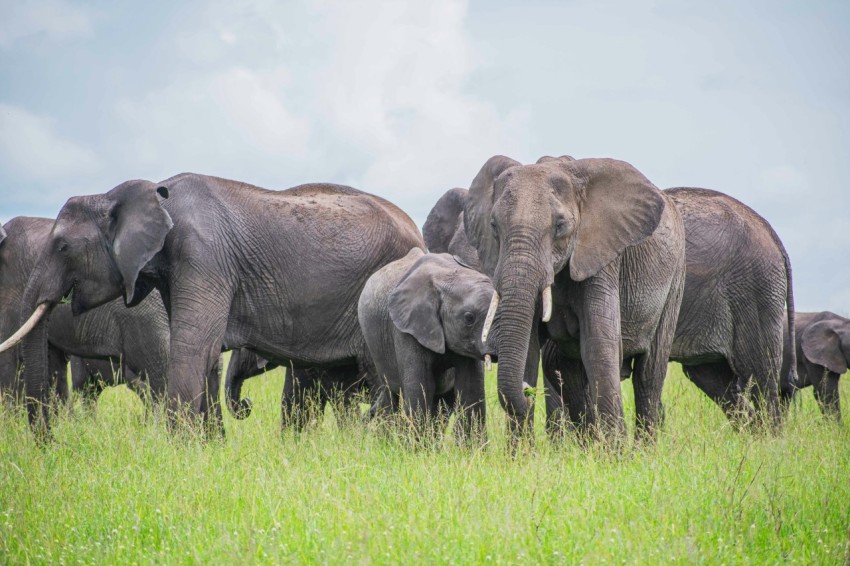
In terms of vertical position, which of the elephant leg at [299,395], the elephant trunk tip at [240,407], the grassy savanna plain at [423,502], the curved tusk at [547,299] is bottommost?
the elephant trunk tip at [240,407]

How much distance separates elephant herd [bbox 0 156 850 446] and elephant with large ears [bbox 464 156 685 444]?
0.02 meters

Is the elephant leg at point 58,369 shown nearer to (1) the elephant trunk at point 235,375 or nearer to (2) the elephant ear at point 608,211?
(1) the elephant trunk at point 235,375

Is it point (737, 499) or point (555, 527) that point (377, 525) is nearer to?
point (555, 527)

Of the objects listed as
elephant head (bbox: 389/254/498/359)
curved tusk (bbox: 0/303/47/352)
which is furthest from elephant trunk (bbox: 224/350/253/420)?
elephant head (bbox: 389/254/498/359)

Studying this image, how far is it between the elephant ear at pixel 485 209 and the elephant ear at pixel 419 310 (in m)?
0.66

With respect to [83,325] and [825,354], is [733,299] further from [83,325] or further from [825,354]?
[83,325]

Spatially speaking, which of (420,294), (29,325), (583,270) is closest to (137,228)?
(29,325)

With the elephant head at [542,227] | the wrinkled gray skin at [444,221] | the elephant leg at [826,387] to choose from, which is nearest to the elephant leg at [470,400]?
the elephant head at [542,227]

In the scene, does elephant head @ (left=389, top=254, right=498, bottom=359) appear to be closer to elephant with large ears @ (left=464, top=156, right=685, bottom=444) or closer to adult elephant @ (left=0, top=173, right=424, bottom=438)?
elephant with large ears @ (left=464, top=156, right=685, bottom=444)

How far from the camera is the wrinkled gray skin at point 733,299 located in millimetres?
10617

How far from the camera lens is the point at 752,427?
398 inches

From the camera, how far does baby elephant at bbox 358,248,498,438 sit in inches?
346

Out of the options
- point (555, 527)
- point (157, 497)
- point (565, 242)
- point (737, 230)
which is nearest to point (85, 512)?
point (157, 497)

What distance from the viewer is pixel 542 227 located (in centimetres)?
768
